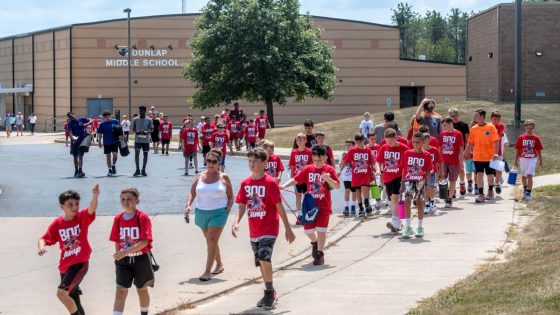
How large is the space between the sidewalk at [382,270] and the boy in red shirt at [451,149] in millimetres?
1464

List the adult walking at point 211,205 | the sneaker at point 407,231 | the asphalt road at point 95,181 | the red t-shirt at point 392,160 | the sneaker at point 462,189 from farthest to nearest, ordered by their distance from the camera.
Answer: the sneaker at point 462,189 → the asphalt road at point 95,181 → the red t-shirt at point 392,160 → the sneaker at point 407,231 → the adult walking at point 211,205

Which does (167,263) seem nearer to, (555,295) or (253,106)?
(555,295)

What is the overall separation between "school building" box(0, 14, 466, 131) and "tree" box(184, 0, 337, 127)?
1219 cm

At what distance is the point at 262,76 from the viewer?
55250mm

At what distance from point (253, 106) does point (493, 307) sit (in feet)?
201

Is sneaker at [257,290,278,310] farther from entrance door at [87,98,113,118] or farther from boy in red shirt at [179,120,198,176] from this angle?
entrance door at [87,98,113,118]

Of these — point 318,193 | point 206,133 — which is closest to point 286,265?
point 318,193

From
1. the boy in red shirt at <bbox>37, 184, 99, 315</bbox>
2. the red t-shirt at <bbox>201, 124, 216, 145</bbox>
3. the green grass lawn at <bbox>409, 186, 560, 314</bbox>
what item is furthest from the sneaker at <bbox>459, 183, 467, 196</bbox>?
the boy in red shirt at <bbox>37, 184, 99, 315</bbox>

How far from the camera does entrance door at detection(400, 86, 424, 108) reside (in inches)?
2849

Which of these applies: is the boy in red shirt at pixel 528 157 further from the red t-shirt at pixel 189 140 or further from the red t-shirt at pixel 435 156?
the red t-shirt at pixel 189 140

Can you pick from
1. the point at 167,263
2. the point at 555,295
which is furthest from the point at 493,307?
the point at 167,263

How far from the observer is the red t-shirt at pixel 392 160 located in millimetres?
15000

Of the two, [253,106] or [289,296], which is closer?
[289,296]

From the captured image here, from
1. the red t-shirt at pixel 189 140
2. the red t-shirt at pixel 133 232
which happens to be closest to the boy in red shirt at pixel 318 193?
the red t-shirt at pixel 133 232
